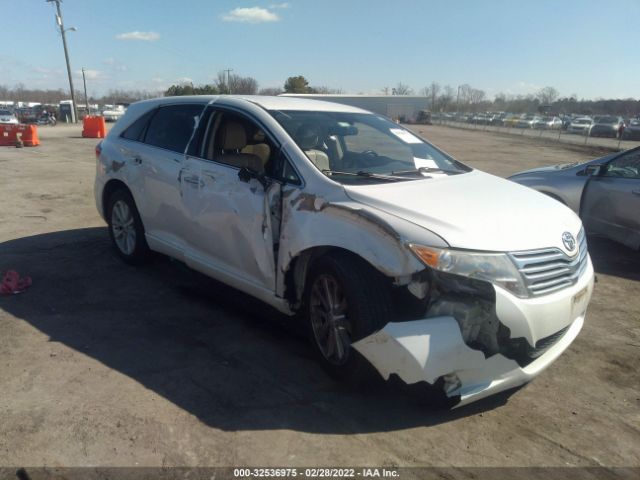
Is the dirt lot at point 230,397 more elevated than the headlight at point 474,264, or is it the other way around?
the headlight at point 474,264

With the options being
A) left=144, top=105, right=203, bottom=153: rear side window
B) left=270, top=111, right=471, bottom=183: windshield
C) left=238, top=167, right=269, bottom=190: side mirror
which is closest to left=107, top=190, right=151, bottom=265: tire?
left=144, top=105, right=203, bottom=153: rear side window

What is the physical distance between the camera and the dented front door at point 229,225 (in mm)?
3541

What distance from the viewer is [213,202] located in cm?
393

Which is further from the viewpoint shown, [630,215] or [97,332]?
[630,215]

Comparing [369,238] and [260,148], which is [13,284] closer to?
[260,148]

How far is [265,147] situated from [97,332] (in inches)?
75.8

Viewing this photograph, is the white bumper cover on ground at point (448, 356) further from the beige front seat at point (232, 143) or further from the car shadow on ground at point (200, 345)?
the beige front seat at point (232, 143)

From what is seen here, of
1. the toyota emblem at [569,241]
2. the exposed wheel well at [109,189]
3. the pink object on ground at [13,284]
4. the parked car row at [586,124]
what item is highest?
the toyota emblem at [569,241]

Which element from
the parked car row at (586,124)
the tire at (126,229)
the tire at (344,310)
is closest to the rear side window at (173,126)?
the tire at (126,229)

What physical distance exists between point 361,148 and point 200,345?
200 cm

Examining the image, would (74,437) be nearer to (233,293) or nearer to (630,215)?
(233,293)

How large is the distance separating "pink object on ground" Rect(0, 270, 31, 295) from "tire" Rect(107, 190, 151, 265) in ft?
3.12

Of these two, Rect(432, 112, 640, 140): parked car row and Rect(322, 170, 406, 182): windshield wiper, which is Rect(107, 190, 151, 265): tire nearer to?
Rect(322, 170, 406, 182): windshield wiper

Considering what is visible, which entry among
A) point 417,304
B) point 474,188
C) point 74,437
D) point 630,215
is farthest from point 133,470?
point 630,215
